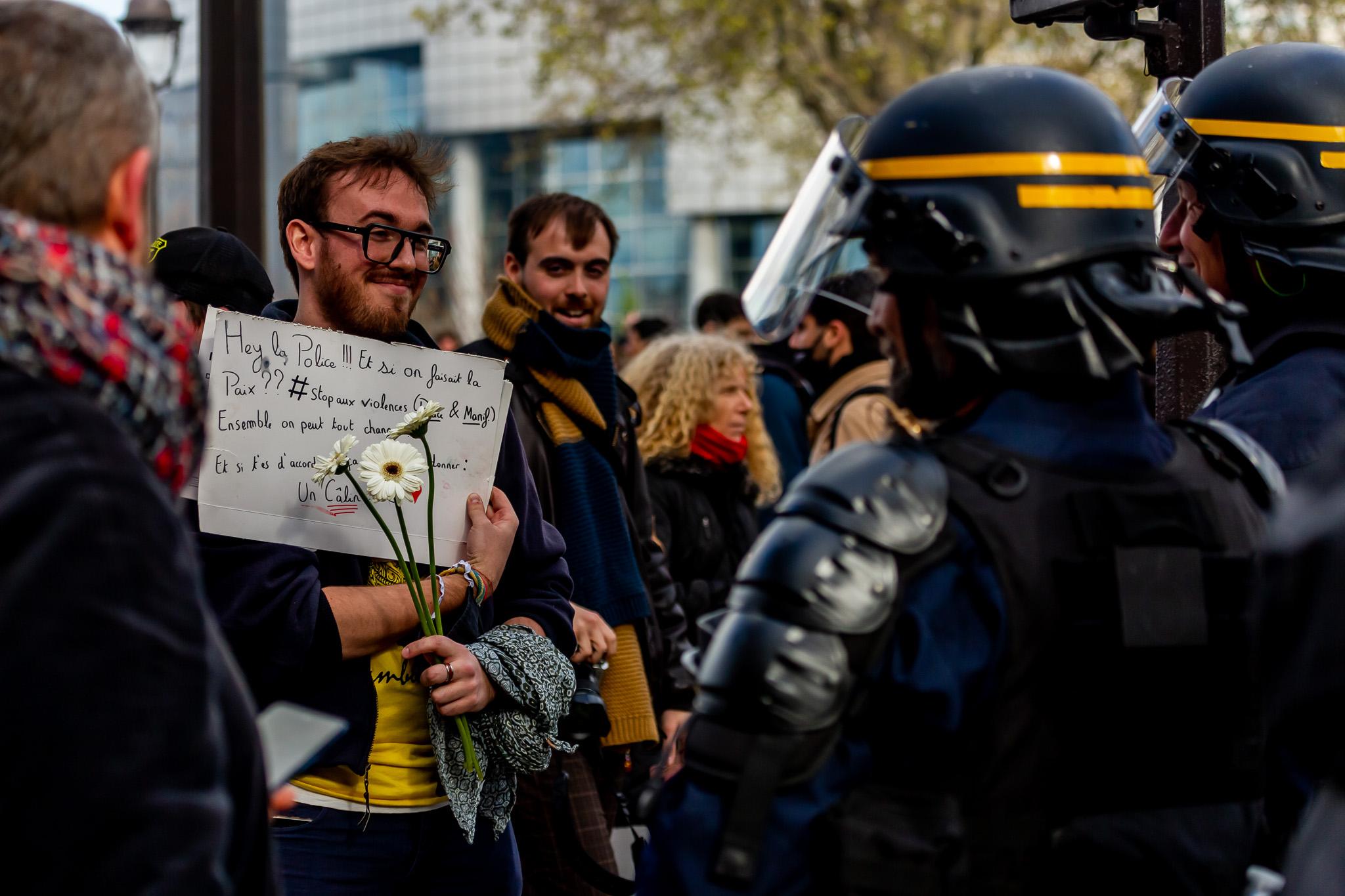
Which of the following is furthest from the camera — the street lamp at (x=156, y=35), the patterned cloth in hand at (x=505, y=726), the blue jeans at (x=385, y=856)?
the street lamp at (x=156, y=35)

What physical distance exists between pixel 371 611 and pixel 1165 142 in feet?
6.14

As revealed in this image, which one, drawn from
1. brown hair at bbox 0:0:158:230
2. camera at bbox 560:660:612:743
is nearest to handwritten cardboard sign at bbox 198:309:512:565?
camera at bbox 560:660:612:743

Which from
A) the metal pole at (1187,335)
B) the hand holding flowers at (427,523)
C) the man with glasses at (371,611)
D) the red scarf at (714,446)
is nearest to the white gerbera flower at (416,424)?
the hand holding flowers at (427,523)

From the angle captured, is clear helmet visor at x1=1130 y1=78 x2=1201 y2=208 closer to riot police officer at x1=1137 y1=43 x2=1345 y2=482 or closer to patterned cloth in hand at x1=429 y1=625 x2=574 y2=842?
riot police officer at x1=1137 y1=43 x2=1345 y2=482

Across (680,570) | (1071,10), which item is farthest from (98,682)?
(1071,10)

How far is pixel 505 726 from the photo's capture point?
117 inches

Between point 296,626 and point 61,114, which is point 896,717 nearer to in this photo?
point 61,114

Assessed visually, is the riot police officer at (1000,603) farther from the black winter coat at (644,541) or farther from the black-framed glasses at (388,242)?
the black winter coat at (644,541)

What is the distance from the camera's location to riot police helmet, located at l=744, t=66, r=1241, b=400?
6.39 ft

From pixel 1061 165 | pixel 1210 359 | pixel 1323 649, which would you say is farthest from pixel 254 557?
pixel 1210 359

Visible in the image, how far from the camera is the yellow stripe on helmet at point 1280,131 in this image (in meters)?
2.96

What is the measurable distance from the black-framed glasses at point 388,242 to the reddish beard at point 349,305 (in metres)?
0.04

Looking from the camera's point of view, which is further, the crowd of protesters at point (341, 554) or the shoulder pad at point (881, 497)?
the shoulder pad at point (881, 497)

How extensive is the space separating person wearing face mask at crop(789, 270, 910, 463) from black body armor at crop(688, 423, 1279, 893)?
272 cm
